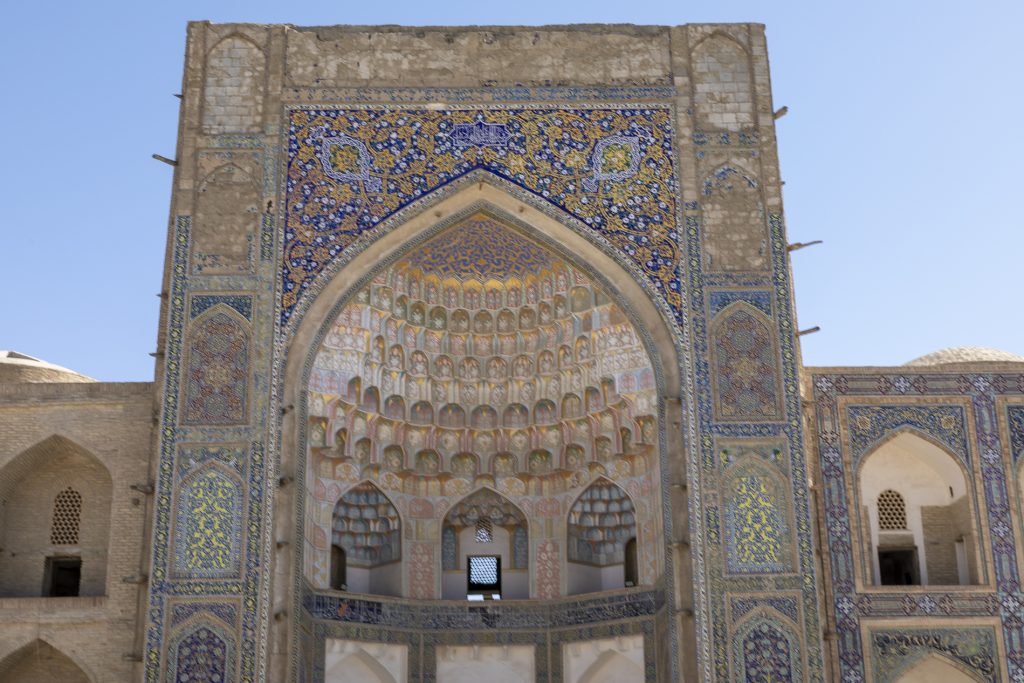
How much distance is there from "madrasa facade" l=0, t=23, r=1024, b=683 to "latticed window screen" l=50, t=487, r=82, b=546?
0.02 meters

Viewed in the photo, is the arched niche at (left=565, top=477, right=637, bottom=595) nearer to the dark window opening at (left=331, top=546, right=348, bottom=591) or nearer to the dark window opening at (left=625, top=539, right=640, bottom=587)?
the dark window opening at (left=625, top=539, right=640, bottom=587)

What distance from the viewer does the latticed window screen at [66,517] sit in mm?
13477

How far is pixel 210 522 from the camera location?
12.1 metres

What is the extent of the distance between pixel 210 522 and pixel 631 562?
4410 mm

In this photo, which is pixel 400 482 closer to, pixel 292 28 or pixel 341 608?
pixel 341 608

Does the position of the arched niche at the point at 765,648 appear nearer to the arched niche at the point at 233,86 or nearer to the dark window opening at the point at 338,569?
the dark window opening at the point at 338,569

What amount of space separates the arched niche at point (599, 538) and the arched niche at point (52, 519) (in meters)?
4.57

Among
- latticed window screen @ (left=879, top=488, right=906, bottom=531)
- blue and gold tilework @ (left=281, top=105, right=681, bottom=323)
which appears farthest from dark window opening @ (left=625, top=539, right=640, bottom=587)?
blue and gold tilework @ (left=281, top=105, right=681, bottom=323)

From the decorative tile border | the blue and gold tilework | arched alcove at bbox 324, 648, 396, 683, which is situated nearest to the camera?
the decorative tile border

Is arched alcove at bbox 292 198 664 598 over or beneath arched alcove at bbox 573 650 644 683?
over

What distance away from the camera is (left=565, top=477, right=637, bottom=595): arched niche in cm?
1438

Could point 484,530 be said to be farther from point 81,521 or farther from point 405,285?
point 81,521

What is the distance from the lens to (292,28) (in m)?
14.0

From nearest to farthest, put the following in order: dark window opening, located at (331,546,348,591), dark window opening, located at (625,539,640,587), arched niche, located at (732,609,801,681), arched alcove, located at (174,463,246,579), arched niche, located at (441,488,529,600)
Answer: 1. arched niche, located at (732,609,801,681)
2. arched alcove, located at (174,463,246,579)
3. dark window opening, located at (331,546,348,591)
4. dark window opening, located at (625,539,640,587)
5. arched niche, located at (441,488,529,600)
